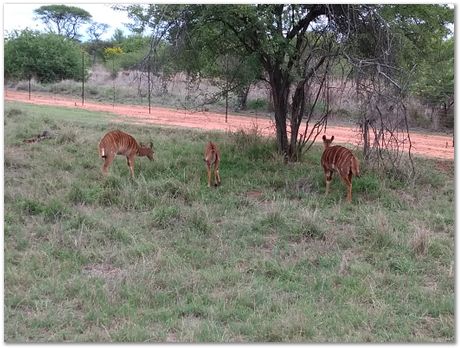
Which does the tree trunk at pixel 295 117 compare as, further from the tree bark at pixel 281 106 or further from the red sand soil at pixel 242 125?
the red sand soil at pixel 242 125

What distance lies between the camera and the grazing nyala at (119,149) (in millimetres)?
10117

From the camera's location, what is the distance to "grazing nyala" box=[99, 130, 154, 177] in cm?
1012

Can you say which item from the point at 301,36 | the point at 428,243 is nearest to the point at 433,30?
the point at 301,36

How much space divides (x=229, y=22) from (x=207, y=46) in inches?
57.6

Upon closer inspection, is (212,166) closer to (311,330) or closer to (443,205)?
(443,205)

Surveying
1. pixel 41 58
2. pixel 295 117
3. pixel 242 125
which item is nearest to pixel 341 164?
pixel 295 117

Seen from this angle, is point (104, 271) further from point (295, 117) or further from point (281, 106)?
point (281, 106)

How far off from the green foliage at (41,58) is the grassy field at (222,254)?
2564 cm

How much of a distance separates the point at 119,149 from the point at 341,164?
382cm

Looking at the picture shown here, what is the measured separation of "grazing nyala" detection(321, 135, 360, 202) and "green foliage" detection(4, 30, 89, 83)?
92.5ft

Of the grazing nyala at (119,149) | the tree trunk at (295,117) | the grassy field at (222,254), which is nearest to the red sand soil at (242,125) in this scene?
the tree trunk at (295,117)

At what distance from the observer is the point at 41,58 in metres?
35.2

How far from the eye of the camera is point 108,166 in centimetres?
1017

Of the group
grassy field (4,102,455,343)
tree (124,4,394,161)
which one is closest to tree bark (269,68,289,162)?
tree (124,4,394,161)
